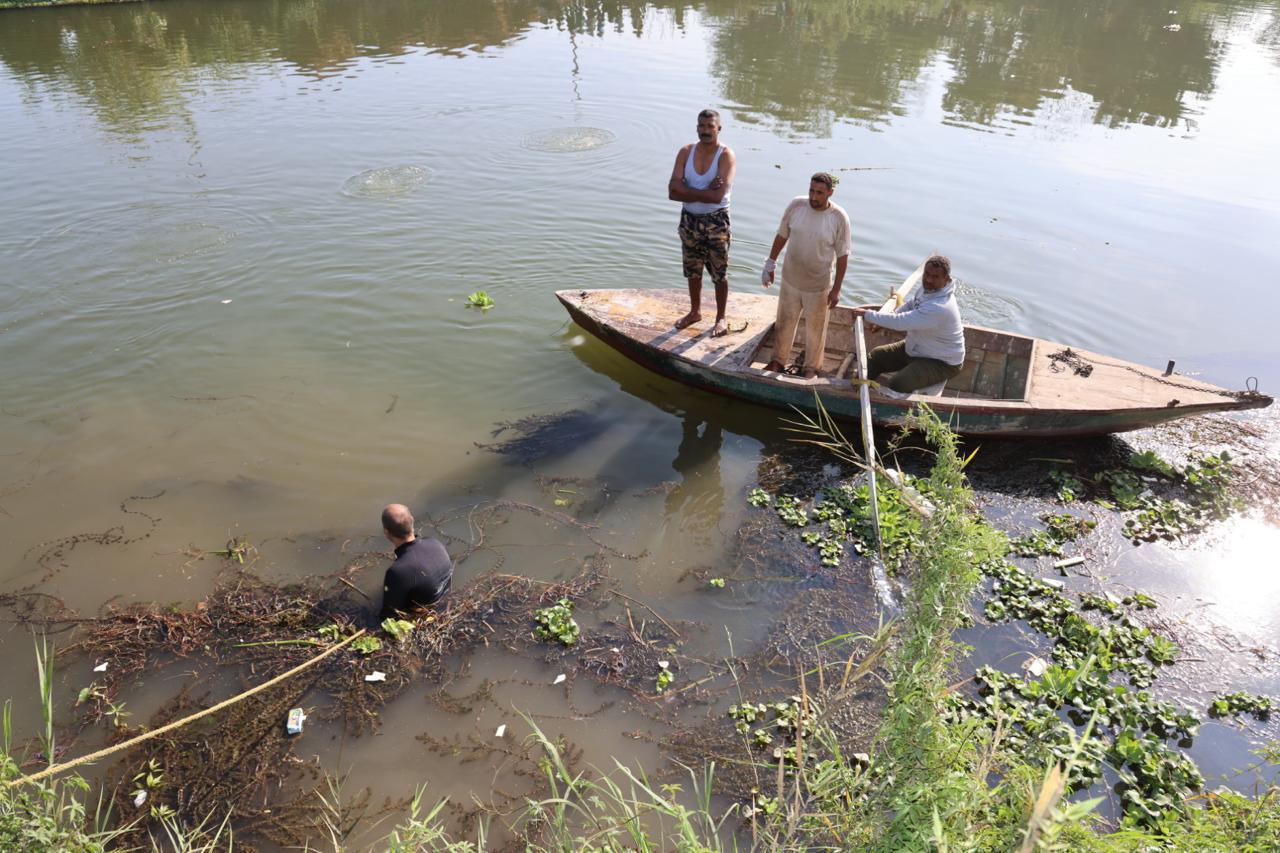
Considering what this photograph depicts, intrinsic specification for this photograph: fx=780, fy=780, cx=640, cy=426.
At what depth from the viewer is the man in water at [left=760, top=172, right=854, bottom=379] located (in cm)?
716

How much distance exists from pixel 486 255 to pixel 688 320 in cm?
410

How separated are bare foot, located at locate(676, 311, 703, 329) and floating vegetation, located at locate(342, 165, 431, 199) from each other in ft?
22.2

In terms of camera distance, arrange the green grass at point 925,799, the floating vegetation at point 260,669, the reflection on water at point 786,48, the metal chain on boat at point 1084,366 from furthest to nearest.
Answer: the reflection on water at point 786,48
the metal chain on boat at point 1084,366
the floating vegetation at point 260,669
the green grass at point 925,799

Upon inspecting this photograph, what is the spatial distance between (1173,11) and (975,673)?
30976 millimetres

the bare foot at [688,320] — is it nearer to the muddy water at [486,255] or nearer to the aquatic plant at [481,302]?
the muddy water at [486,255]

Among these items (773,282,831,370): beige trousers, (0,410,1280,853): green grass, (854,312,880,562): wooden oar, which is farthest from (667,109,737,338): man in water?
(0,410,1280,853): green grass

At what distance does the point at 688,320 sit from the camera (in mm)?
8859

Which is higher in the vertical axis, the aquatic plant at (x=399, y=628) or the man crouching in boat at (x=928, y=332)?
the man crouching in boat at (x=928, y=332)

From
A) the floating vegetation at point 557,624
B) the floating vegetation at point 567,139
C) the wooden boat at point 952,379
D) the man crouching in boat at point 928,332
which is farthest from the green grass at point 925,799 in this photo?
the floating vegetation at point 567,139

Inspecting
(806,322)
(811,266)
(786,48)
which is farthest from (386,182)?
(786,48)

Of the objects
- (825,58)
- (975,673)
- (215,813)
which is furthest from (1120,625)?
(825,58)

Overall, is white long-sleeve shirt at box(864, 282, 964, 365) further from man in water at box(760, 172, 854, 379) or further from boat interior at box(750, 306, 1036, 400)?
boat interior at box(750, 306, 1036, 400)

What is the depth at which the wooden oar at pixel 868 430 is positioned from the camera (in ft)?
20.2

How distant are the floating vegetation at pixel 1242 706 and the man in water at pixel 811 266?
14.0 feet
